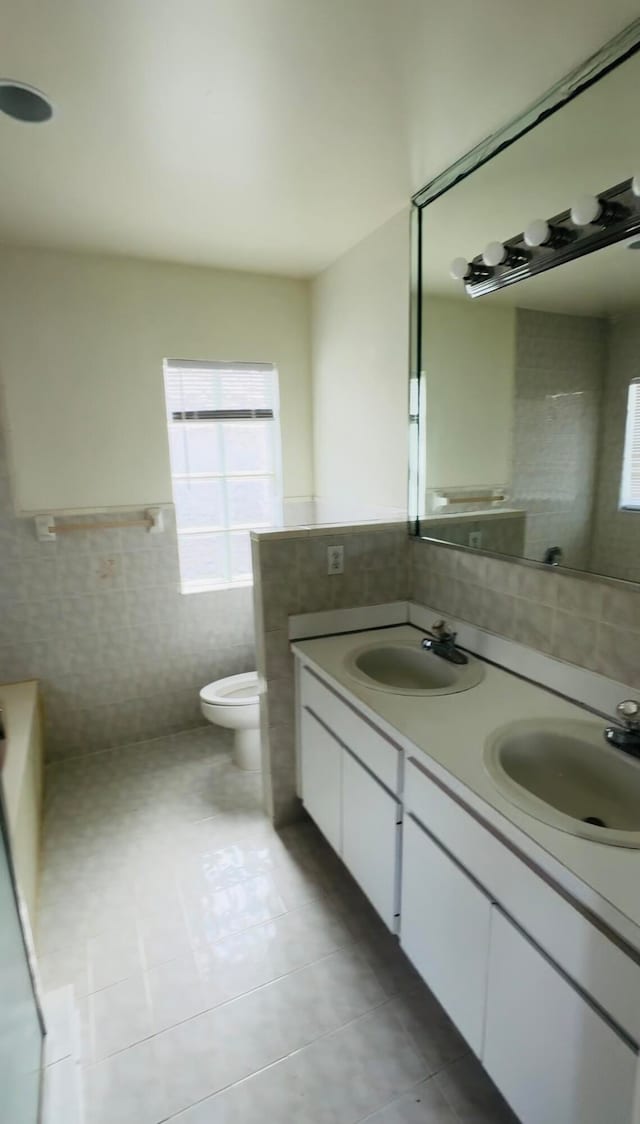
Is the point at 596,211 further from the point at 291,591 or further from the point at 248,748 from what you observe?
the point at 248,748

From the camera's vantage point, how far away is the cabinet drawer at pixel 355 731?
1.39 meters

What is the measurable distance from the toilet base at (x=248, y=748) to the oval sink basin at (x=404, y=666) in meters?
0.96

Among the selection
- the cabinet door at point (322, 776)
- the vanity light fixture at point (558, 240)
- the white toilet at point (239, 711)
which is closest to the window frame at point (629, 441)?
the vanity light fixture at point (558, 240)

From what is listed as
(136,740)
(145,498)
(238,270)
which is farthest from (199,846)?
(238,270)

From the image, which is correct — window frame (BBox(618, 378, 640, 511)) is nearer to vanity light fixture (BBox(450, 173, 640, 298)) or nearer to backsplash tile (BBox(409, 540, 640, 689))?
backsplash tile (BBox(409, 540, 640, 689))

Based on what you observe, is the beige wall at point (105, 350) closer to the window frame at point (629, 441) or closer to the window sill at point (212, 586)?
the window sill at point (212, 586)

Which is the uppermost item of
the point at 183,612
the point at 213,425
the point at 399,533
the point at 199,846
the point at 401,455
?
the point at 213,425

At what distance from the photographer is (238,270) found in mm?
2717

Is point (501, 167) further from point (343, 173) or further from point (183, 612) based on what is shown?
point (183, 612)

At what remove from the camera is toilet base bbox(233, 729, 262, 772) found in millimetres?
2584

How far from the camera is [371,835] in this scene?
1532mm

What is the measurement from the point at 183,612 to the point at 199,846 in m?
1.20

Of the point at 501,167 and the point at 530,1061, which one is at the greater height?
the point at 501,167

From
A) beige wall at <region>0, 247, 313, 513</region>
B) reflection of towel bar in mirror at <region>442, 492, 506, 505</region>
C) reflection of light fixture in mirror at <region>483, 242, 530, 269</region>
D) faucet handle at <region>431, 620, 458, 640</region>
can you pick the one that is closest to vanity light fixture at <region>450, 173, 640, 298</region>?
reflection of light fixture in mirror at <region>483, 242, 530, 269</region>
